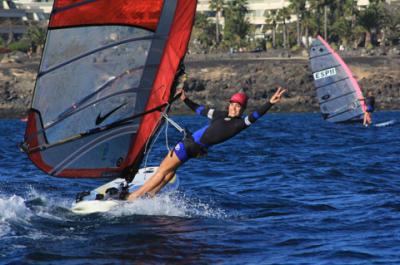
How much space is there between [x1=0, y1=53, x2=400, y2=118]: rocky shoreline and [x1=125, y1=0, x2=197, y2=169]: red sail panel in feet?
172

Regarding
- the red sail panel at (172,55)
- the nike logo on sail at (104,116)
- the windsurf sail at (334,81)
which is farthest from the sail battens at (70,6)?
the windsurf sail at (334,81)

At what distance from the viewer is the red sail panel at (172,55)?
10500 mm

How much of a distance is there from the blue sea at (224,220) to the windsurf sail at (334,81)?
14738 mm

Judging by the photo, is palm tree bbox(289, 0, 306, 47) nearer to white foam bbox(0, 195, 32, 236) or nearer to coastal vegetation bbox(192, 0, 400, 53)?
coastal vegetation bbox(192, 0, 400, 53)

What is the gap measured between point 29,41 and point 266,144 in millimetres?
74232

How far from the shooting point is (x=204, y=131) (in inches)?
418

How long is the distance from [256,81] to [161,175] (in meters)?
59.2

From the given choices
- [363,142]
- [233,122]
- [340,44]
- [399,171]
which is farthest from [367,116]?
[340,44]

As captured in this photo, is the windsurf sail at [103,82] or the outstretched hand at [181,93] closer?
the windsurf sail at [103,82]

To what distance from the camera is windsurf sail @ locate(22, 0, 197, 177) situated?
10078mm

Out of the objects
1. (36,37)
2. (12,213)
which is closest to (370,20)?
(36,37)

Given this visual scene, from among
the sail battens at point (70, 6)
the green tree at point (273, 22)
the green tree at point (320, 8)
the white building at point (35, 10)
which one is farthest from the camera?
the white building at point (35, 10)

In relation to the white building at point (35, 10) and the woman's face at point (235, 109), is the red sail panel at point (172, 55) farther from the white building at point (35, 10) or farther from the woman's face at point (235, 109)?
the white building at point (35, 10)

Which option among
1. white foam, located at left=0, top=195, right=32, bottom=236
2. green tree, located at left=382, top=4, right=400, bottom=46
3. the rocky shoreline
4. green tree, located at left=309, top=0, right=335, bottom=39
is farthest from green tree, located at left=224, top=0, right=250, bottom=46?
white foam, located at left=0, top=195, right=32, bottom=236
